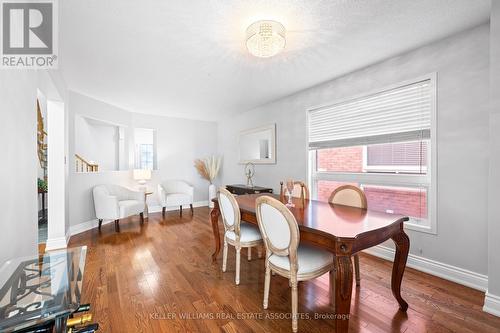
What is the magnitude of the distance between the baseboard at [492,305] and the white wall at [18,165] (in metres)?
3.26

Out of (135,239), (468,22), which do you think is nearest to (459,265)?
(468,22)

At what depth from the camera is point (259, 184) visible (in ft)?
15.5

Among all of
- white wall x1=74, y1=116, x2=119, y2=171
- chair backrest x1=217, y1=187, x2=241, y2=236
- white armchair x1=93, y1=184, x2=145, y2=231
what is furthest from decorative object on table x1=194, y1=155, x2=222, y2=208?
chair backrest x1=217, y1=187, x2=241, y2=236

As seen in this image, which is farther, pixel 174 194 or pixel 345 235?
pixel 174 194

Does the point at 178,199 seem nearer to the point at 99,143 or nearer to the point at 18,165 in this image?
the point at 99,143

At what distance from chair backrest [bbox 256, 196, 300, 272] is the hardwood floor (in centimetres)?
53

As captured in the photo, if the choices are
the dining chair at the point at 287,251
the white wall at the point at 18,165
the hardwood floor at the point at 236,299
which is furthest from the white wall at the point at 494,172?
the white wall at the point at 18,165

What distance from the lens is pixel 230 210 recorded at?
2197 millimetres

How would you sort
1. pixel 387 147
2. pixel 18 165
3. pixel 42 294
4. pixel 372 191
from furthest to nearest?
pixel 372 191 < pixel 387 147 < pixel 18 165 < pixel 42 294

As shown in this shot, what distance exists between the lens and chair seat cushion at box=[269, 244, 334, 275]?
→ 5.01 feet

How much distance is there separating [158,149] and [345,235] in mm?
5024

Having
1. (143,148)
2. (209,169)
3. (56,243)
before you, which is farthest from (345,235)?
(143,148)

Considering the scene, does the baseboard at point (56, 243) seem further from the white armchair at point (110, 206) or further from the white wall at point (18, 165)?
Answer: the white wall at point (18, 165)

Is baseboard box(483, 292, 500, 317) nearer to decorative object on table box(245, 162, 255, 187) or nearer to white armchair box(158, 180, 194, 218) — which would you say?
decorative object on table box(245, 162, 255, 187)
